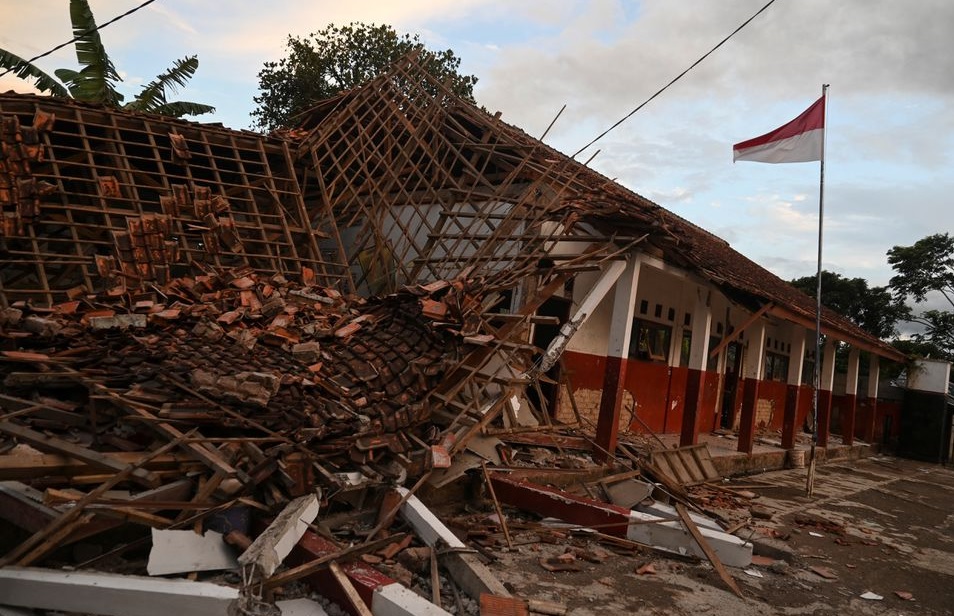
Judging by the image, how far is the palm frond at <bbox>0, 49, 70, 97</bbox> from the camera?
1291 centimetres

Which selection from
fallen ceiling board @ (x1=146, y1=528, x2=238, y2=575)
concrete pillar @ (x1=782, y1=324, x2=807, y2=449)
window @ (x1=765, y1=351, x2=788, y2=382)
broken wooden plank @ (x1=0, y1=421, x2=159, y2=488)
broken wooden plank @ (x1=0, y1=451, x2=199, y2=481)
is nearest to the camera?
fallen ceiling board @ (x1=146, y1=528, x2=238, y2=575)

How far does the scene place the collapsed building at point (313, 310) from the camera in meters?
5.49

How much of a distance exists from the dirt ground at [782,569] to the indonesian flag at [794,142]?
582cm

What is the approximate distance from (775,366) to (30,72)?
66.0 ft

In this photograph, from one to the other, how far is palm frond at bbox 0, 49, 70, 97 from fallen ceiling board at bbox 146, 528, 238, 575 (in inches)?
443

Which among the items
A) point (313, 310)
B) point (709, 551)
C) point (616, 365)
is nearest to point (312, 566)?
point (709, 551)

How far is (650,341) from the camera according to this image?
13859 millimetres

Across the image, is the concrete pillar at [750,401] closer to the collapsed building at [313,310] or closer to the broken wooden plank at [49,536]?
the collapsed building at [313,310]

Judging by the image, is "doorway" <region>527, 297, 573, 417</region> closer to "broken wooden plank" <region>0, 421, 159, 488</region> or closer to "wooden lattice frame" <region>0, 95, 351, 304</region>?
"wooden lattice frame" <region>0, 95, 351, 304</region>

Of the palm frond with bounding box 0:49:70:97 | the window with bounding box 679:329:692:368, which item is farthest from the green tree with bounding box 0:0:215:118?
the window with bounding box 679:329:692:368

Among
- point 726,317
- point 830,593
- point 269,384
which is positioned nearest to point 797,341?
point 726,317

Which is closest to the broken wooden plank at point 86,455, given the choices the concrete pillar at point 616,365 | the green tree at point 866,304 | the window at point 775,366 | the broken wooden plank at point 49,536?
the broken wooden plank at point 49,536

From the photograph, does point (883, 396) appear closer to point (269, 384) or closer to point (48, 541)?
point (269, 384)

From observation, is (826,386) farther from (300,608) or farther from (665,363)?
(300,608)
